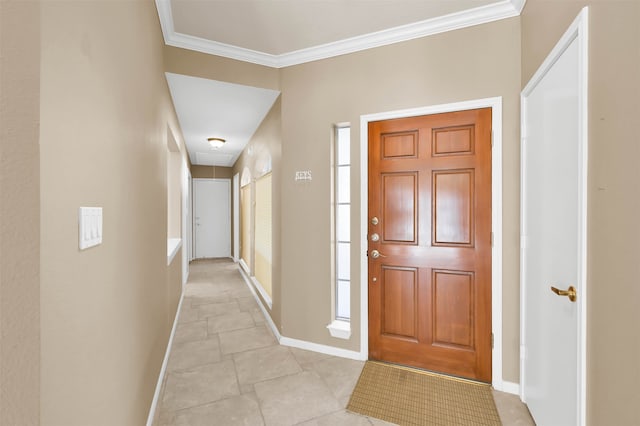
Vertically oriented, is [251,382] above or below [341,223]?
below

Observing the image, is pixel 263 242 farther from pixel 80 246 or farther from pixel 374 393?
pixel 80 246

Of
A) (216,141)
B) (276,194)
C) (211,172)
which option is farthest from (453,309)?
(211,172)

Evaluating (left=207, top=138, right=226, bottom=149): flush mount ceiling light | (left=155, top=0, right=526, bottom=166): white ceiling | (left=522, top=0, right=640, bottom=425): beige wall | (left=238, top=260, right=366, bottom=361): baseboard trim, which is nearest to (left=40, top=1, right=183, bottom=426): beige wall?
(left=155, top=0, right=526, bottom=166): white ceiling

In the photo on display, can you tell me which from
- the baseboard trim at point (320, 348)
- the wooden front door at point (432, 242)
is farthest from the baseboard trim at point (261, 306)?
the wooden front door at point (432, 242)

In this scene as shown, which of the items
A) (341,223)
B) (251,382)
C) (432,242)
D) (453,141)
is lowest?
(251,382)

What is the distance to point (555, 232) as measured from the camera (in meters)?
1.48

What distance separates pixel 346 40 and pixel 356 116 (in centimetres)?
63

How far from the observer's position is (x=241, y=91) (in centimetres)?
286

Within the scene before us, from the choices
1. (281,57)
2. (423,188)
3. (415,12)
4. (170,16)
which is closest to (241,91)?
(281,57)

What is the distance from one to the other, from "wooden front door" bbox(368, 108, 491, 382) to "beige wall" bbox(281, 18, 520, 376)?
0.13m

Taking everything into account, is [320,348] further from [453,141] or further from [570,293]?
[453,141]

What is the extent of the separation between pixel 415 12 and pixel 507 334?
2370 millimetres

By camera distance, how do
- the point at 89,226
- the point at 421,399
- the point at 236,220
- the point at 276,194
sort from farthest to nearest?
the point at 236,220 → the point at 276,194 → the point at 421,399 → the point at 89,226
